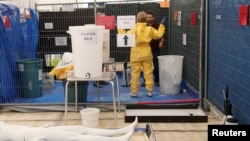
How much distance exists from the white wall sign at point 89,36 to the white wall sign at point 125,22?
809 millimetres

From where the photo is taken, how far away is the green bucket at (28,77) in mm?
4828

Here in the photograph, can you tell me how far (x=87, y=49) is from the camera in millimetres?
3434

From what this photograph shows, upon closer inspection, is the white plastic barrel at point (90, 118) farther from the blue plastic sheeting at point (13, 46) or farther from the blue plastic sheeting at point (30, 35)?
the blue plastic sheeting at point (30, 35)

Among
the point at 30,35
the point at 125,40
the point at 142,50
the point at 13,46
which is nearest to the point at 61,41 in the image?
the point at 13,46

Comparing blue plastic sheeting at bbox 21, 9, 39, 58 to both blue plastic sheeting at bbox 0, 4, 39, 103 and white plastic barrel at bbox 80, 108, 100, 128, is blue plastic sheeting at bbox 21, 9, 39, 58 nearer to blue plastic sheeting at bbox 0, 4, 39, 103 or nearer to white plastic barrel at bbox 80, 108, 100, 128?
blue plastic sheeting at bbox 0, 4, 39, 103

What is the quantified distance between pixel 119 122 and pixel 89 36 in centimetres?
109

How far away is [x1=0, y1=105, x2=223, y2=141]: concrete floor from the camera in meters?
3.34

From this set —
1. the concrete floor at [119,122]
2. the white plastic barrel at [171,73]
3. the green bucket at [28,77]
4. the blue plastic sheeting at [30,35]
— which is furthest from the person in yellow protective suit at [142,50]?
the blue plastic sheeting at [30,35]

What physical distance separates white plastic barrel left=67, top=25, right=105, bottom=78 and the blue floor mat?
3.15ft

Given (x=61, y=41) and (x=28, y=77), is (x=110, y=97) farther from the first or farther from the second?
(x=28, y=77)

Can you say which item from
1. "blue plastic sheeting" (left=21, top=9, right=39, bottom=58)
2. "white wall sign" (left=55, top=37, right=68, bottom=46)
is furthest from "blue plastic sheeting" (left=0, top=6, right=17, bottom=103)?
"white wall sign" (left=55, top=37, right=68, bottom=46)

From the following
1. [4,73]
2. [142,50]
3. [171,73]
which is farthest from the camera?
[171,73]

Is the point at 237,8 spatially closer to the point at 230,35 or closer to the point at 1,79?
the point at 230,35

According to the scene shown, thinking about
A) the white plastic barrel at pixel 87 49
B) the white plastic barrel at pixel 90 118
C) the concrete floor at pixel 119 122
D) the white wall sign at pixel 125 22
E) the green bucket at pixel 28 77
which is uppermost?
the white wall sign at pixel 125 22
